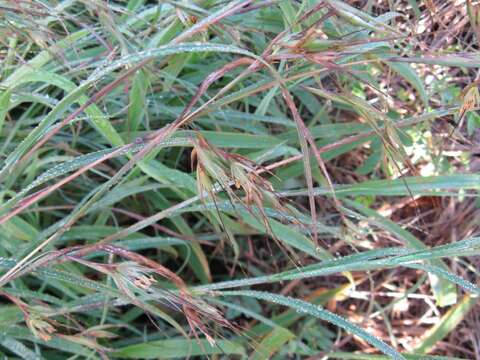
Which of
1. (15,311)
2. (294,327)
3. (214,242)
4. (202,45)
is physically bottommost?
(294,327)

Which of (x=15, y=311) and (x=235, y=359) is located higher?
(x=15, y=311)

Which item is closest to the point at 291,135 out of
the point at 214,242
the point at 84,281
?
the point at 214,242

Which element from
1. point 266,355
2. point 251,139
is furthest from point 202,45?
point 266,355

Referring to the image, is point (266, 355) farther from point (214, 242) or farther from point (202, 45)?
point (202, 45)

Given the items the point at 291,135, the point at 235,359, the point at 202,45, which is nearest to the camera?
the point at 202,45

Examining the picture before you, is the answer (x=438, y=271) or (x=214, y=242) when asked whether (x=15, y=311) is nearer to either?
(x=214, y=242)

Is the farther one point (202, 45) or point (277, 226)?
point (277, 226)

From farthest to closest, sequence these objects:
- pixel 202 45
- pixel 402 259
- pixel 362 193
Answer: pixel 362 193
pixel 402 259
pixel 202 45
